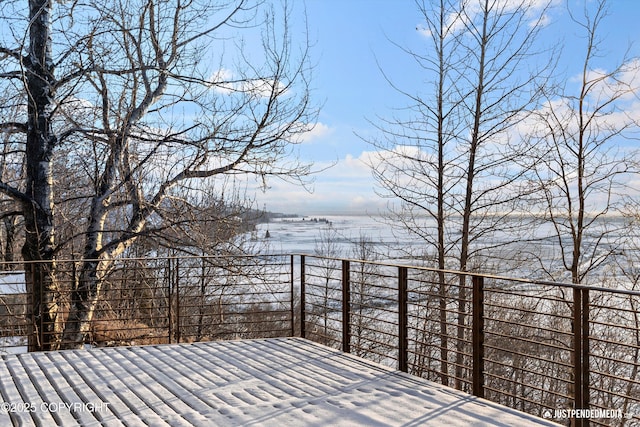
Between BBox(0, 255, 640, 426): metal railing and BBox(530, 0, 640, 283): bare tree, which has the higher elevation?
BBox(530, 0, 640, 283): bare tree

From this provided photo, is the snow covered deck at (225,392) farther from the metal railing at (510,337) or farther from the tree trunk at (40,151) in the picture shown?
the tree trunk at (40,151)

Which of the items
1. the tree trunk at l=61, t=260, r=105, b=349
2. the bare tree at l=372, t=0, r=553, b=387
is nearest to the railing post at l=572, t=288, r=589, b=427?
the bare tree at l=372, t=0, r=553, b=387

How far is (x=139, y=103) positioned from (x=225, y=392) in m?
5.76

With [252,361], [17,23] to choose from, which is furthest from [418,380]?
[17,23]

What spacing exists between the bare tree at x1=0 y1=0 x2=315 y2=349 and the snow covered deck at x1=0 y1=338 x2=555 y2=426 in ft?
10.1

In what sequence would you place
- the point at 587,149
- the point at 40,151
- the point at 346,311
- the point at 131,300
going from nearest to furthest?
1. the point at 346,311
2. the point at 40,151
3. the point at 587,149
4. the point at 131,300

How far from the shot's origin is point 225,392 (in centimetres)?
363

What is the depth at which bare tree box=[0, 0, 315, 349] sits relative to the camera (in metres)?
7.30

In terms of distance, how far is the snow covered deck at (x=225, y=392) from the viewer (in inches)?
122

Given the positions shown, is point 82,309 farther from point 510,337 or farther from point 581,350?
point 581,350

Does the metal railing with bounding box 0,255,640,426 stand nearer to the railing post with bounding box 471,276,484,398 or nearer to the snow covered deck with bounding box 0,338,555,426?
the railing post with bounding box 471,276,484,398

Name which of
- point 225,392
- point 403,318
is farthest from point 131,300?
point 403,318

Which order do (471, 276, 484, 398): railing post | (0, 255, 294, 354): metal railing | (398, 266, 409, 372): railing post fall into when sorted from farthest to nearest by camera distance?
1. (0, 255, 294, 354): metal railing
2. (398, 266, 409, 372): railing post
3. (471, 276, 484, 398): railing post

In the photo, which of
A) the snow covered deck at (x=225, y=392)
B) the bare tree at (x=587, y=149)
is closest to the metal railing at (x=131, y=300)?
the snow covered deck at (x=225, y=392)
